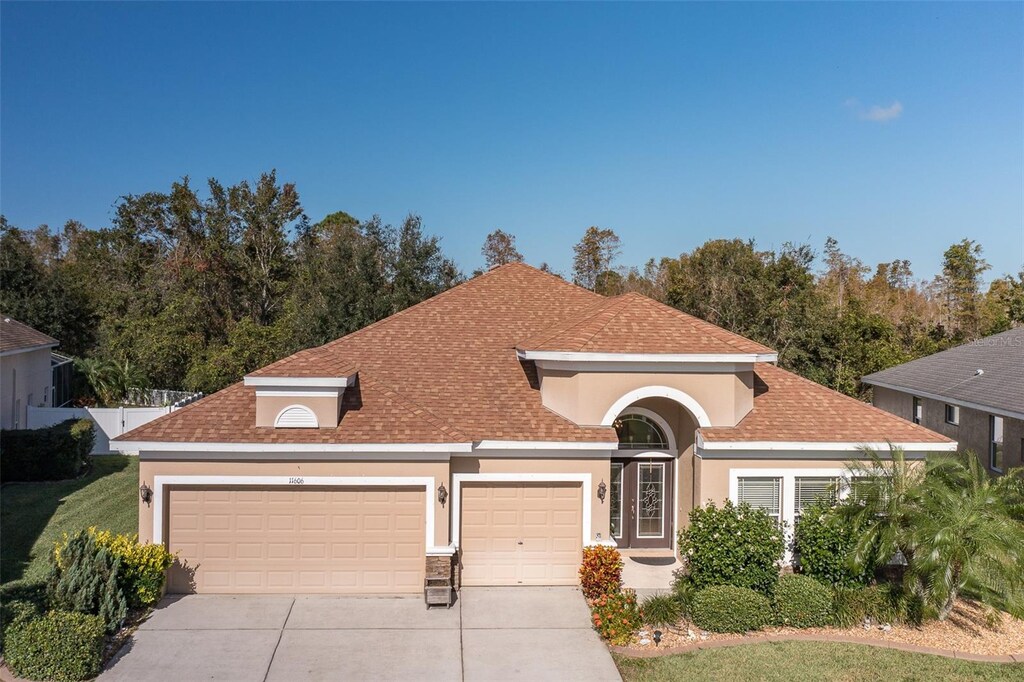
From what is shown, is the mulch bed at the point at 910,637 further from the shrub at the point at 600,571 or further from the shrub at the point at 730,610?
the shrub at the point at 600,571

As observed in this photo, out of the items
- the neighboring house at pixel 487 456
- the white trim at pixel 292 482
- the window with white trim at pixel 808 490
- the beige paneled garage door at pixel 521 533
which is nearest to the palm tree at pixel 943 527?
the window with white trim at pixel 808 490

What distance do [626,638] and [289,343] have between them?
80.6 feet

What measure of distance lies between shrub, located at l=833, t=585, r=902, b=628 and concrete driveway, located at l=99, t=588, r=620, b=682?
433 centimetres

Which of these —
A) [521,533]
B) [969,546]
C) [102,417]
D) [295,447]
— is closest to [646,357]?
[521,533]

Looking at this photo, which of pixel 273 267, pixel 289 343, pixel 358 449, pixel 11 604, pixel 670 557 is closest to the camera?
pixel 11 604

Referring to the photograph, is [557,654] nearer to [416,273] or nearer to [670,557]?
[670,557]

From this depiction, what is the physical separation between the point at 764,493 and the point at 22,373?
26.3m

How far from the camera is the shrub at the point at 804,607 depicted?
471 inches

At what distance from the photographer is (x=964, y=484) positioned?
43.9ft

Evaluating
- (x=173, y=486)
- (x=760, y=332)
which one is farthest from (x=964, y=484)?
(x=760, y=332)

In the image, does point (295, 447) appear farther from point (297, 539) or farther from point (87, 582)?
point (87, 582)

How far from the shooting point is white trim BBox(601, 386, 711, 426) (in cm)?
1444

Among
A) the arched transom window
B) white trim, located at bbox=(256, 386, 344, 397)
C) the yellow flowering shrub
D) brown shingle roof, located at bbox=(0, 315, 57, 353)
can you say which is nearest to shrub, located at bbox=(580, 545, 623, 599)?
the arched transom window

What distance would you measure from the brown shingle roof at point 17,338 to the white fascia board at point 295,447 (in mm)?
14405
